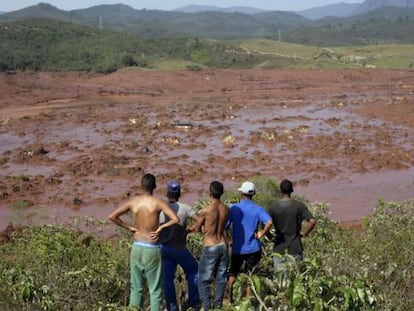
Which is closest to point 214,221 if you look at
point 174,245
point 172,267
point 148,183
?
point 174,245

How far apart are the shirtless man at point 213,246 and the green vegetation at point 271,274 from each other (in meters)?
0.40

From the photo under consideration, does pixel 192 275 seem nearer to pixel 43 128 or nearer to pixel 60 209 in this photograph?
pixel 60 209

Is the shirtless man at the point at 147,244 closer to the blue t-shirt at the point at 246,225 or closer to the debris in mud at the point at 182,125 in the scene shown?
the blue t-shirt at the point at 246,225

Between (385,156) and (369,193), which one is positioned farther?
(385,156)

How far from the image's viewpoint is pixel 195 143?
2342 centimetres

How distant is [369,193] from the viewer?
16.2 meters

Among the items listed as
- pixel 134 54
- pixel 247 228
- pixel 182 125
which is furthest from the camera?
pixel 134 54

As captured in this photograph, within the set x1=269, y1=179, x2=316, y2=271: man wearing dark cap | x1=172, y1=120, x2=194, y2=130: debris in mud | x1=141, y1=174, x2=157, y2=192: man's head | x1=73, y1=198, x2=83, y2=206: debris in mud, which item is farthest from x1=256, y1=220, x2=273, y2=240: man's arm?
x1=172, y1=120, x2=194, y2=130: debris in mud

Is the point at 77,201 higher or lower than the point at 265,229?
lower

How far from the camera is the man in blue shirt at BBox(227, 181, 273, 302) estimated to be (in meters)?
5.87

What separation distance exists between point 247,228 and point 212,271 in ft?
1.74

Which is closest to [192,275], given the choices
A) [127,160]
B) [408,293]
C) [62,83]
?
[408,293]

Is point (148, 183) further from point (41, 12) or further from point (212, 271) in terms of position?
point (41, 12)

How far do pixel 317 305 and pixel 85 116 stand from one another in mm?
28927
